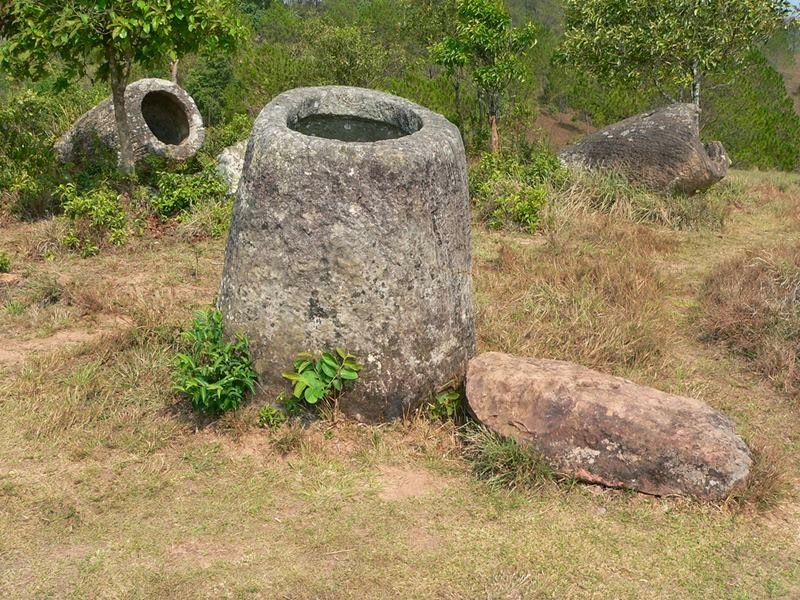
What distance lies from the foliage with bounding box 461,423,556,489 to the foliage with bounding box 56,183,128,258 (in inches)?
193

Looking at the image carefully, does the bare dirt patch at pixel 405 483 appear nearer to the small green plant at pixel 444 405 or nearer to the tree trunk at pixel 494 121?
the small green plant at pixel 444 405

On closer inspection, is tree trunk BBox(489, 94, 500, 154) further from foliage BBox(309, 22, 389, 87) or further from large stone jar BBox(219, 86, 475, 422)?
large stone jar BBox(219, 86, 475, 422)

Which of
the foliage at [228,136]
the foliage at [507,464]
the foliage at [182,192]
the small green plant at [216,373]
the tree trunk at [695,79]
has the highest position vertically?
the tree trunk at [695,79]

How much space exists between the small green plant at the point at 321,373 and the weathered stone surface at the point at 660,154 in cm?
721

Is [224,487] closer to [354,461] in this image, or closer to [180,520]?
[180,520]

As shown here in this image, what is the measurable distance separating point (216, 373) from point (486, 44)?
8952 millimetres

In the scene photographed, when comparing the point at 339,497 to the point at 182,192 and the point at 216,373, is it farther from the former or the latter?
the point at 182,192

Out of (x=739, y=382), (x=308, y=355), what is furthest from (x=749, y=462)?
(x=308, y=355)

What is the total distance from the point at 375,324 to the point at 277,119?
130 centimetres

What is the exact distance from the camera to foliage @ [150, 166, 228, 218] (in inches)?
325

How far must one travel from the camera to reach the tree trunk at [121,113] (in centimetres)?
810

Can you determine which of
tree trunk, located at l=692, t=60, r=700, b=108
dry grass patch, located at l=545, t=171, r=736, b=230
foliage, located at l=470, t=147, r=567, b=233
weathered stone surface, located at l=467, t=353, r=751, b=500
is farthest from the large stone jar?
tree trunk, located at l=692, t=60, r=700, b=108

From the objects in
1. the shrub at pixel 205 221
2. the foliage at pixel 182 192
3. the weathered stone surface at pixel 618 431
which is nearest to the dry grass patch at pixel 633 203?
the shrub at pixel 205 221

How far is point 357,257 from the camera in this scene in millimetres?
4031
